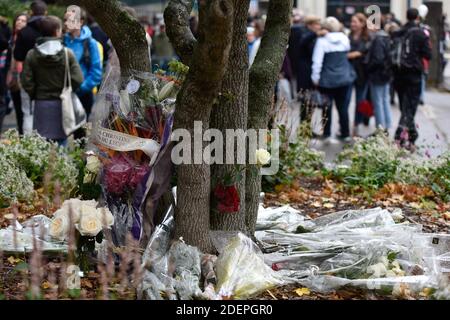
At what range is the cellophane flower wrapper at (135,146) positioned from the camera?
5516mm

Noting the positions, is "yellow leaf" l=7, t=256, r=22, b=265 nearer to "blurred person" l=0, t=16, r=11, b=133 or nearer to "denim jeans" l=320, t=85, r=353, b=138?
"blurred person" l=0, t=16, r=11, b=133

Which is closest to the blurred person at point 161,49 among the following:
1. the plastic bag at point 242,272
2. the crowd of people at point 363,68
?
the crowd of people at point 363,68

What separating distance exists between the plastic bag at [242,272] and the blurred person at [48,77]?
15.9 ft

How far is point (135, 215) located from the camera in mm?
5629

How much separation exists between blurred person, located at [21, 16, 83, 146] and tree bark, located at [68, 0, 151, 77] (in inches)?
161

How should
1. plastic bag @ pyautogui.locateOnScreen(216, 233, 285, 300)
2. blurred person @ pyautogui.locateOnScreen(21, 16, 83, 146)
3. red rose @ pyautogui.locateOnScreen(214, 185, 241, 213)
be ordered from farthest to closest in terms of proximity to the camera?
blurred person @ pyautogui.locateOnScreen(21, 16, 83, 146) → red rose @ pyautogui.locateOnScreen(214, 185, 241, 213) → plastic bag @ pyautogui.locateOnScreen(216, 233, 285, 300)

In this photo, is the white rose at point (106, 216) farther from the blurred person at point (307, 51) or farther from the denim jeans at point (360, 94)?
the denim jeans at point (360, 94)

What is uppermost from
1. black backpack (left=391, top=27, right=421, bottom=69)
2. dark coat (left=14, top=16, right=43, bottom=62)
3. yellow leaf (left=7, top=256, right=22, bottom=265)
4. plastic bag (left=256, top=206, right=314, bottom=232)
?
dark coat (left=14, top=16, right=43, bottom=62)

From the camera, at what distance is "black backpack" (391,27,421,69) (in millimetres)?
12562

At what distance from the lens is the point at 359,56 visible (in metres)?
14.2

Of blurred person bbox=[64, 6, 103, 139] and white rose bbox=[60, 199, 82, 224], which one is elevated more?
blurred person bbox=[64, 6, 103, 139]

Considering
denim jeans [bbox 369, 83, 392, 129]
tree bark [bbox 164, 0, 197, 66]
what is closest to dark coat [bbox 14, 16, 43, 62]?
denim jeans [bbox 369, 83, 392, 129]

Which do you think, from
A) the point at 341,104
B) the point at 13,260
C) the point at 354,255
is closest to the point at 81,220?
the point at 13,260

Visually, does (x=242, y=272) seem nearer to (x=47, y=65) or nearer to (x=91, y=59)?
(x=47, y=65)
